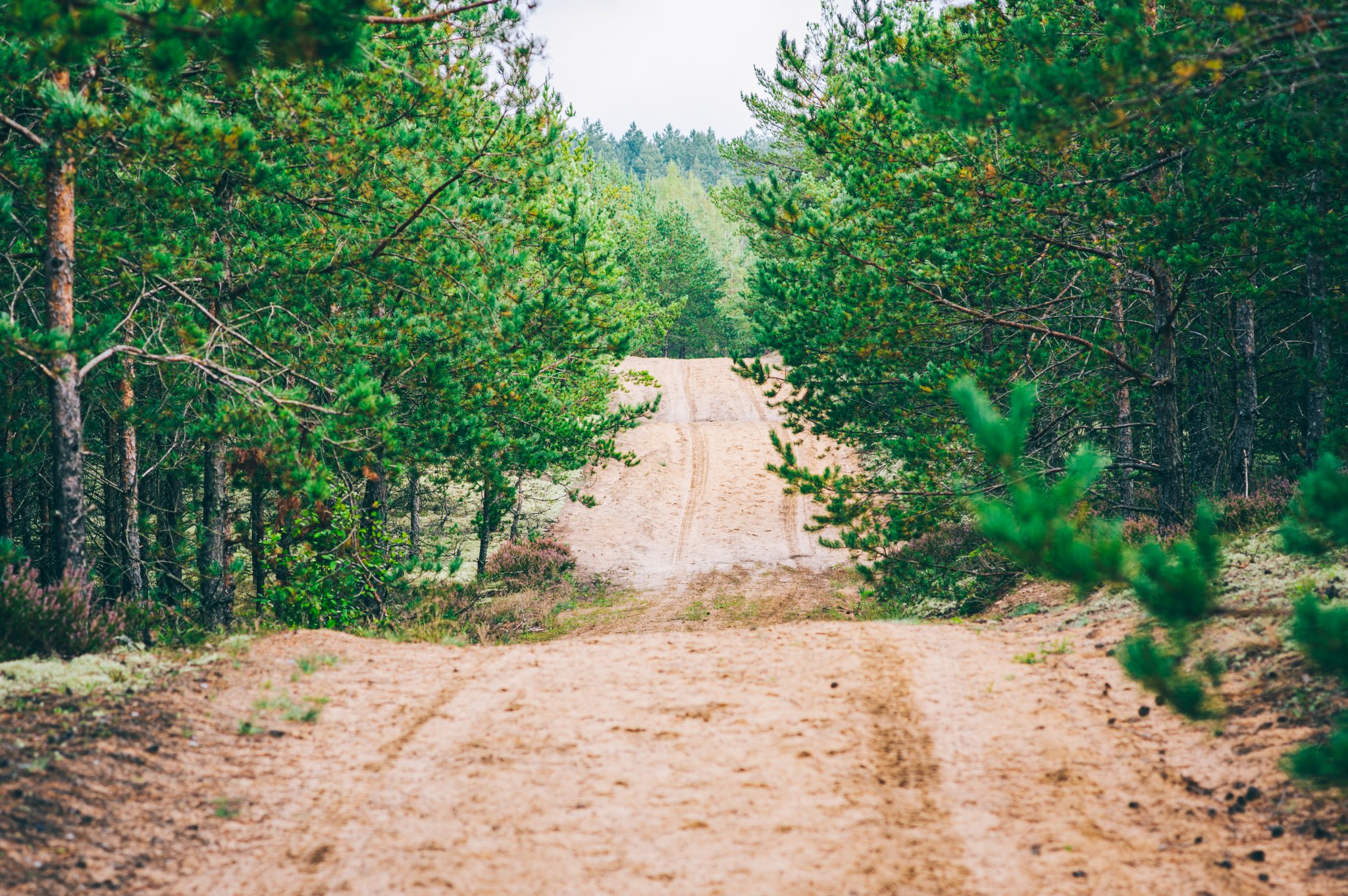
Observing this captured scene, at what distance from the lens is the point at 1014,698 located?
6.51m

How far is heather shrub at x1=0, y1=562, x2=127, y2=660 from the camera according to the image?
7082mm

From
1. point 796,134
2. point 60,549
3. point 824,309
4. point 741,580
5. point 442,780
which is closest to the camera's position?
point 442,780

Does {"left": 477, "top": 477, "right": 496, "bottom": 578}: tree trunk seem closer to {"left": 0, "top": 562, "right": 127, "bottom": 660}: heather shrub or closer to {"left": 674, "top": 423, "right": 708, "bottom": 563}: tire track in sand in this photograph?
{"left": 674, "top": 423, "right": 708, "bottom": 563}: tire track in sand

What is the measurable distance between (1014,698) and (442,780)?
455cm

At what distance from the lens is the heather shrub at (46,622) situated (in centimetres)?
708

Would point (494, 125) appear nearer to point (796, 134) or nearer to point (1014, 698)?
point (1014, 698)

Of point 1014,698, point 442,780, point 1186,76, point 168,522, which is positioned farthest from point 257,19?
point 168,522

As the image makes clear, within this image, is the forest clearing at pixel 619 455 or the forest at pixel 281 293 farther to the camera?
the forest at pixel 281 293

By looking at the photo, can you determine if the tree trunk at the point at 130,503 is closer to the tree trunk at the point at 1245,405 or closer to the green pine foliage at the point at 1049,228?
the green pine foliage at the point at 1049,228

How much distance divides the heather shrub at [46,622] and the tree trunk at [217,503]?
308cm

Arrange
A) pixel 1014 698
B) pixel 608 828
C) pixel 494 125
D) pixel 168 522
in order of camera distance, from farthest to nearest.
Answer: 1. pixel 168 522
2. pixel 494 125
3. pixel 1014 698
4. pixel 608 828

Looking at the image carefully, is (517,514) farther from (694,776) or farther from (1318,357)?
(1318,357)

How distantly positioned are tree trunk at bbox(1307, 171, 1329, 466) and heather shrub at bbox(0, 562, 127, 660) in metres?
13.1

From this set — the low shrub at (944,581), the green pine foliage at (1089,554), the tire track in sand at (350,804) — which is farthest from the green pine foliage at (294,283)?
→ the green pine foliage at (1089,554)
